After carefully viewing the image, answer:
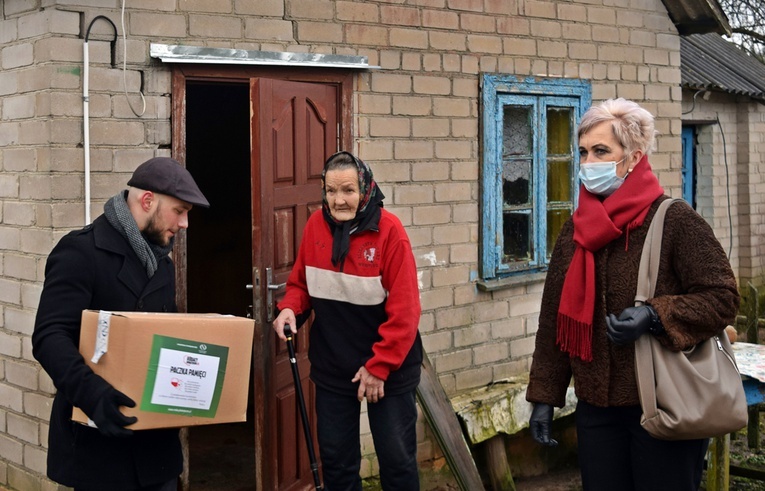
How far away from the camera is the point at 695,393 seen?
3.24 metres

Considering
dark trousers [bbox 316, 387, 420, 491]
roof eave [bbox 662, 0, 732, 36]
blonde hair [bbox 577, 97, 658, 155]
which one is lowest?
dark trousers [bbox 316, 387, 420, 491]

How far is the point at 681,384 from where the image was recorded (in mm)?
3252

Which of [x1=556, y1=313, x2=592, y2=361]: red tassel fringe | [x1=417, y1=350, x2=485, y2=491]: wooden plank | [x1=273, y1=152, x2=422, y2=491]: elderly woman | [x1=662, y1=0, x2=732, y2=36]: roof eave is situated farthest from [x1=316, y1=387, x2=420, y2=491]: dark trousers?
[x1=662, y1=0, x2=732, y2=36]: roof eave

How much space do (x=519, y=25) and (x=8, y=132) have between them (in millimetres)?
3557

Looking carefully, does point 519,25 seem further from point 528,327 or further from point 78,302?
point 78,302

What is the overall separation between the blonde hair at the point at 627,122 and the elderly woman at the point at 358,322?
1.06m

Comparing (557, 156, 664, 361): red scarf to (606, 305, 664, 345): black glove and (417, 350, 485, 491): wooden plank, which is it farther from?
(417, 350, 485, 491): wooden plank

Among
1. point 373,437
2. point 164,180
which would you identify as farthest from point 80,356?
point 373,437

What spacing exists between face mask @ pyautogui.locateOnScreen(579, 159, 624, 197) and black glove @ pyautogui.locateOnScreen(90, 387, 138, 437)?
1.79 metres

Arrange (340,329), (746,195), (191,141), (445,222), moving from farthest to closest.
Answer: (746,195) < (191,141) < (445,222) < (340,329)

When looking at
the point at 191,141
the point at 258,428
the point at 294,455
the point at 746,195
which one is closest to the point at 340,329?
the point at 258,428

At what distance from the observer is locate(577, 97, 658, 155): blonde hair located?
135 inches

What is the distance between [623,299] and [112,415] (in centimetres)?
179

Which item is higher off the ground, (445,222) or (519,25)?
(519,25)
